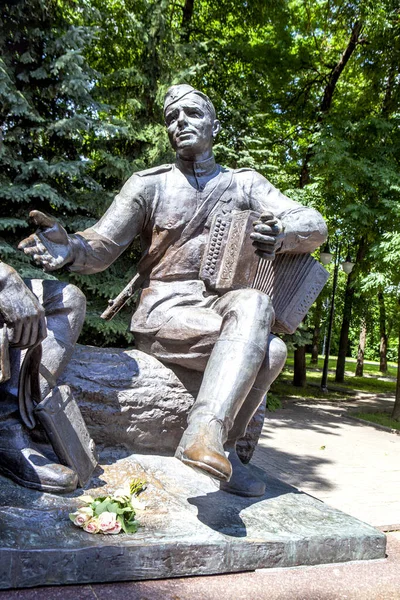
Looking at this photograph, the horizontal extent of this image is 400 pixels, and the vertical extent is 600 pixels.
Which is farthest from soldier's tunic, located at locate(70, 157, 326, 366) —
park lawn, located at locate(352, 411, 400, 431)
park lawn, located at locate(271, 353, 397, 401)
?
park lawn, located at locate(271, 353, 397, 401)

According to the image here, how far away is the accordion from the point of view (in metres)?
3.28

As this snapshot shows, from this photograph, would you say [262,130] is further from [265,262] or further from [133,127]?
[265,262]

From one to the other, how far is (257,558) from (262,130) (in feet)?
37.7

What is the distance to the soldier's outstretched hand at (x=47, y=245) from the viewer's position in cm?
292

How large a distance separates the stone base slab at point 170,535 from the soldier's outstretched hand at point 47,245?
1.05m

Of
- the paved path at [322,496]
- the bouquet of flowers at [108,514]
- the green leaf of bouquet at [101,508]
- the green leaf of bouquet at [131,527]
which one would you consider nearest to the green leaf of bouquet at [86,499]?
the bouquet of flowers at [108,514]

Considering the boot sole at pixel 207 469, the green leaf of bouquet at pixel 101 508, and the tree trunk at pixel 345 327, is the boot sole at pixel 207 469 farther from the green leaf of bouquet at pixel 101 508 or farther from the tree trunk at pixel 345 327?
the tree trunk at pixel 345 327

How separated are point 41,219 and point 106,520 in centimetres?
140

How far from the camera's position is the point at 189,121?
355cm

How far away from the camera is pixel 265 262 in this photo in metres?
3.37

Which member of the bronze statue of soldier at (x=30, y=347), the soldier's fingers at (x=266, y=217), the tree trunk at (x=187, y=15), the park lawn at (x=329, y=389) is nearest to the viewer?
the bronze statue of soldier at (x=30, y=347)

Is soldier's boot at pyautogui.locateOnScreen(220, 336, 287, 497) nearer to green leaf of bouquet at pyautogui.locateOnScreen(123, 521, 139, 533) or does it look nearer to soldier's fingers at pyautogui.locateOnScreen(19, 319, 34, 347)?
green leaf of bouquet at pyautogui.locateOnScreen(123, 521, 139, 533)

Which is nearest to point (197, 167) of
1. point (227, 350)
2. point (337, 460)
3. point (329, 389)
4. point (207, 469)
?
point (227, 350)

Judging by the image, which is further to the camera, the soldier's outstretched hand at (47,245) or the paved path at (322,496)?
the soldier's outstretched hand at (47,245)
